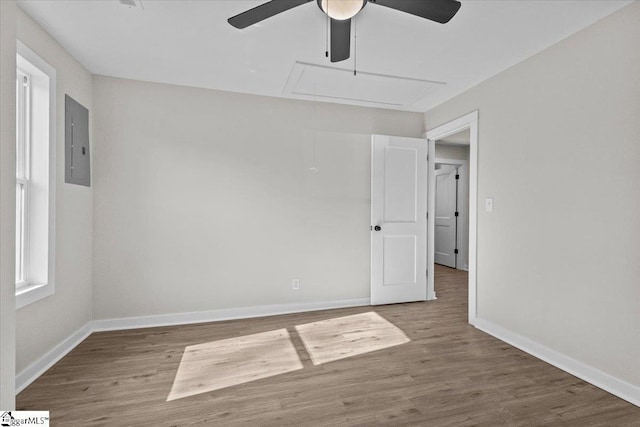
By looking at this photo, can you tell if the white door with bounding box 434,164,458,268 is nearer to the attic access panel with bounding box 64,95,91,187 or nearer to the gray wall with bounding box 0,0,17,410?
the attic access panel with bounding box 64,95,91,187

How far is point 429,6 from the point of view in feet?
5.81

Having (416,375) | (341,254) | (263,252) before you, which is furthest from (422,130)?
(416,375)

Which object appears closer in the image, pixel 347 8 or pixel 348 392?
pixel 347 8

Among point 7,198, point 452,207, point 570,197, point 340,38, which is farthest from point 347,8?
point 452,207

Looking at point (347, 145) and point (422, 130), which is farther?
point (422, 130)

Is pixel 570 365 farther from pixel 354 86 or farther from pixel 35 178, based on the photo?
pixel 35 178

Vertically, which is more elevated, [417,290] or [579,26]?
[579,26]

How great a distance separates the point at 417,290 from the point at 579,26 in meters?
3.12

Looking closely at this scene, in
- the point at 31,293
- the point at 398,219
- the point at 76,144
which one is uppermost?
the point at 76,144

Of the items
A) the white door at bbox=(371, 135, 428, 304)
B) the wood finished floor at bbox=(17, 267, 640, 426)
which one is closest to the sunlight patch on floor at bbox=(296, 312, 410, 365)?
the wood finished floor at bbox=(17, 267, 640, 426)

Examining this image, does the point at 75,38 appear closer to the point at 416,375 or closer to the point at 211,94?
the point at 211,94

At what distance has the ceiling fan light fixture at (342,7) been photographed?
71.6 inches

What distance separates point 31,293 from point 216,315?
1675 mm

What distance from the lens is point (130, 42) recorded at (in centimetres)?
265
